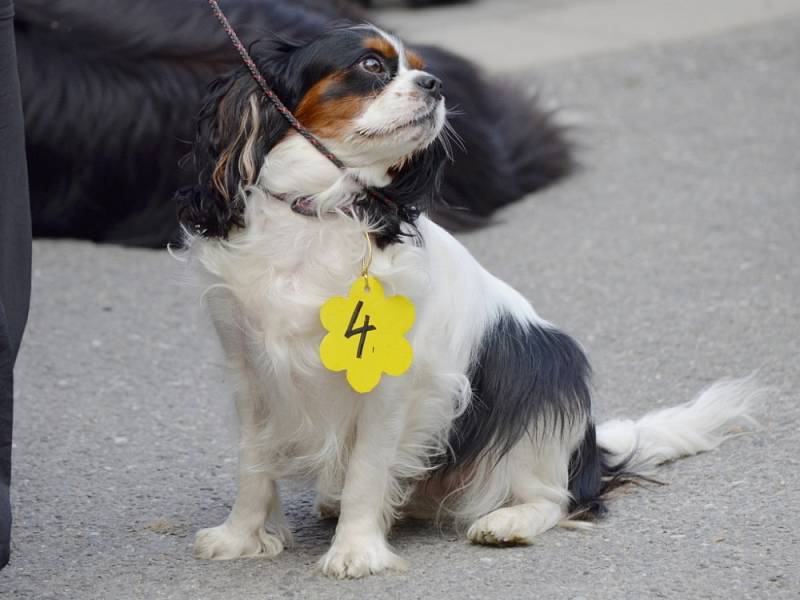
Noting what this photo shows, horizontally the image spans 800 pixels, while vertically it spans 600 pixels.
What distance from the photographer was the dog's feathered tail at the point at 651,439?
3.22 meters

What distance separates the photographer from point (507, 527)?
302 centimetres

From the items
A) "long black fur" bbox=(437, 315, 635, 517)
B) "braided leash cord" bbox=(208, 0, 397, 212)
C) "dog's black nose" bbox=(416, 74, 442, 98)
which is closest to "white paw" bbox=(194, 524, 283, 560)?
"long black fur" bbox=(437, 315, 635, 517)

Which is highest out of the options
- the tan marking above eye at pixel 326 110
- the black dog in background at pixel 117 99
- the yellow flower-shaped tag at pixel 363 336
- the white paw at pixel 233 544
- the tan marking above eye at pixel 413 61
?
the tan marking above eye at pixel 413 61

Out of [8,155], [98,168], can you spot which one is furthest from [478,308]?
[98,168]

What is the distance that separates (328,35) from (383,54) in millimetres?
115

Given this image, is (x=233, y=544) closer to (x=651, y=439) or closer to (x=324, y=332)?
(x=324, y=332)

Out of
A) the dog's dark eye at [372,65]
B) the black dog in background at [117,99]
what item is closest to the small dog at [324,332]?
the dog's dark eye at [372,65]

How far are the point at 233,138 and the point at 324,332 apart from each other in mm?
428

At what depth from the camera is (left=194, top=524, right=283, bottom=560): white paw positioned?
3.00 meters

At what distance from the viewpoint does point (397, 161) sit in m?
2.82

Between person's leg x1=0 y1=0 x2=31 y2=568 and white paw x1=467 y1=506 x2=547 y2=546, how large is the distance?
39.1 inches

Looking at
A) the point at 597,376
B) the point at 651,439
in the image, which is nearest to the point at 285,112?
the point at 651,439

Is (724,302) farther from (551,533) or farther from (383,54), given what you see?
(383,54)

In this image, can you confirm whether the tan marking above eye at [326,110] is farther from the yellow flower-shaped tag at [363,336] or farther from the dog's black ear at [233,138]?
the yellow flower-shaped tag at [363,336]
